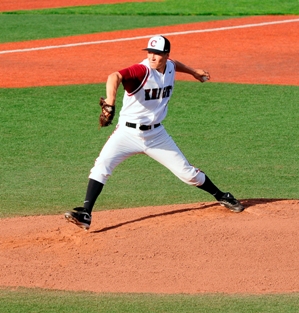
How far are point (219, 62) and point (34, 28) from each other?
597cm

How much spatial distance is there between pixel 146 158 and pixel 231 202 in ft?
9.65

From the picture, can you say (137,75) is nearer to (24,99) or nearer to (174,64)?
(174,64)

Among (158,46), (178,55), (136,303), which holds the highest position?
(158,46)

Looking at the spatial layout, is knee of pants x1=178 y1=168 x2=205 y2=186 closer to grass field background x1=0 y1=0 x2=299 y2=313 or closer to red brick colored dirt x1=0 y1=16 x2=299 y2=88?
grass field background x1=0 y1=0 x2=299 y2=313

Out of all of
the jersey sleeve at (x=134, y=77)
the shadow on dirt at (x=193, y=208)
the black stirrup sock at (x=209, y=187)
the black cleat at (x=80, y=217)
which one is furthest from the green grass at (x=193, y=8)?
the black cleat at (x=80, y=217)

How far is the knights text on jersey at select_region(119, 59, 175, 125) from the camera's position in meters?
7.10

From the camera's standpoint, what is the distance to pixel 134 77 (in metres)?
7.05

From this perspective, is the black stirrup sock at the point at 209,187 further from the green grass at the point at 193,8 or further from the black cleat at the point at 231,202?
the green grass at the point at 193,8

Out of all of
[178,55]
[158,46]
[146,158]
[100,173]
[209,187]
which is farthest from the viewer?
[178,55]

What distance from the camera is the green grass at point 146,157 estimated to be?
29.8 feet

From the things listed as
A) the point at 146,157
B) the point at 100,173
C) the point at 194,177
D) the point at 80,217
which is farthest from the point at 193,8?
the point at 80,217

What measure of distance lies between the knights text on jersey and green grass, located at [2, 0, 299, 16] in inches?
592

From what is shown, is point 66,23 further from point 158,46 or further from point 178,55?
point 158,46

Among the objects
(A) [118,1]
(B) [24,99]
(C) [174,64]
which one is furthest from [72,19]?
(C) [174,64]
